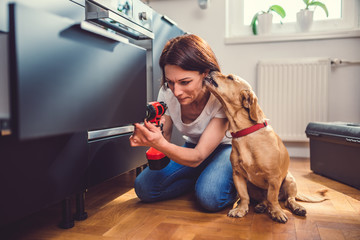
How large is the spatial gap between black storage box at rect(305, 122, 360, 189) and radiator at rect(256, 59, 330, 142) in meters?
0.51

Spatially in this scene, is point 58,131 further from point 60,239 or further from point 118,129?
point 118,129

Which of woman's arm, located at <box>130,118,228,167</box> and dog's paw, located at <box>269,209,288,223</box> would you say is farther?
dog's paw, located at <box>269,209,288,223</box>

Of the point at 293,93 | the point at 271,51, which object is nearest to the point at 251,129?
the point at 293,93

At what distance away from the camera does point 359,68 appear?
2.43m

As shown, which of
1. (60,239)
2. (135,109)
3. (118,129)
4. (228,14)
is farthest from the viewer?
(228,14)

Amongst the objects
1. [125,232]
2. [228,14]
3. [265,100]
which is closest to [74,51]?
[125,232]

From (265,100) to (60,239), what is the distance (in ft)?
6.61

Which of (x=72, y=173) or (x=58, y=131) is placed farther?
(x=72, y=173)

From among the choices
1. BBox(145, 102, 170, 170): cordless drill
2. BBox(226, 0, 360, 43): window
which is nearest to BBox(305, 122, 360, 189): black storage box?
BBox(226, 0, 360, 43): window

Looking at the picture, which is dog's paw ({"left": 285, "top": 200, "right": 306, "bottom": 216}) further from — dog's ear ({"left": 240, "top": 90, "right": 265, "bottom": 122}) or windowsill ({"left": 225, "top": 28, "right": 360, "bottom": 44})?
windowsill ({"left": 225, "top": 28, "right": 360, "bottom": 44})

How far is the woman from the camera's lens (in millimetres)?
1122

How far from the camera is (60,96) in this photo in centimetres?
58

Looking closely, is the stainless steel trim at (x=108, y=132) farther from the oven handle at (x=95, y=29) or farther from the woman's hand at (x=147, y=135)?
the oven handle at (x=95, y=29)

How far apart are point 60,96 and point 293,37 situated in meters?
2.36
